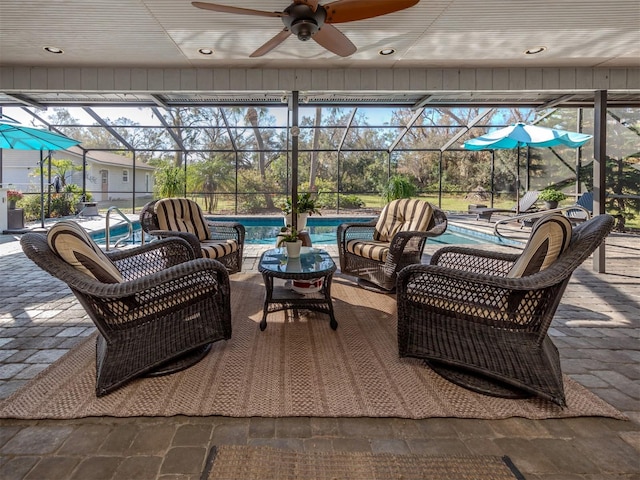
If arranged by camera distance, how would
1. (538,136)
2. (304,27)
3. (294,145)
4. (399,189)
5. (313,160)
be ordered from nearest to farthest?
(304,27) → (294,145) → (538,136) → (399,189) → (313,160)

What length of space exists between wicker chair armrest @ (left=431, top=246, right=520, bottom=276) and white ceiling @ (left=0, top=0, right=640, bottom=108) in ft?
6.80

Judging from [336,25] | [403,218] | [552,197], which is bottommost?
[403,218]

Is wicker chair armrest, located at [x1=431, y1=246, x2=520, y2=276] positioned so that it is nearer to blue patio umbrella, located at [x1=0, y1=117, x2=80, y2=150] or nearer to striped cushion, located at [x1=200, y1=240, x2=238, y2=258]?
striped cushion, located at [x1=200, y1=240, x2=238, y2=258]

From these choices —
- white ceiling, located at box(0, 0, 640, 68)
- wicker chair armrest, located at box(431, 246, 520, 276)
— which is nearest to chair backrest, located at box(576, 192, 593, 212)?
white ceiling, located at box(0, 0, 640, 68)

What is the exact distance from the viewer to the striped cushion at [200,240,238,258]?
3.84m

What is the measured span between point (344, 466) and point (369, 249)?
257cm

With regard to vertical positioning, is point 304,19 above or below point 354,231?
above

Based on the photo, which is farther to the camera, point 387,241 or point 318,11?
point 387,241

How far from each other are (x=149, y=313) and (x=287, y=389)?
860 millimetres

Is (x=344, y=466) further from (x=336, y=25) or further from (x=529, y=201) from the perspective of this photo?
(x=529, y=201)

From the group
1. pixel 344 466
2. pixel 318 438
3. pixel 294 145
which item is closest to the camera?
pixel 344 466

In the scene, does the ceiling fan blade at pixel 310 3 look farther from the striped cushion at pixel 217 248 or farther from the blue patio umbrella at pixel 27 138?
the blue patio umbrella at pixel 27 138

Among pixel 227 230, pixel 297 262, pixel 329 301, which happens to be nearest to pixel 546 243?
pixel 329 301

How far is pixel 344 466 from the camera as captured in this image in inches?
57.2
